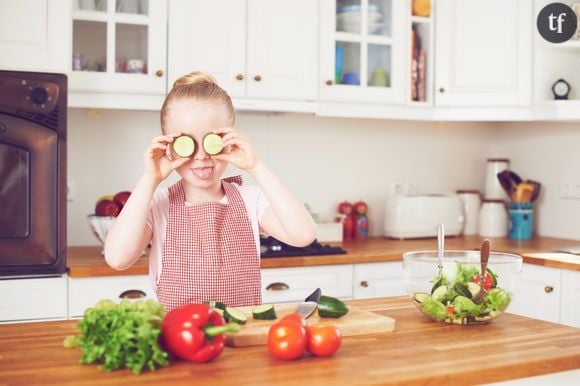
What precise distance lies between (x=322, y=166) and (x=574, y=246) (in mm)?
1262

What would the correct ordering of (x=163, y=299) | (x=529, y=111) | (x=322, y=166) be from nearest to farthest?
(x=163, y=299) < (x=529, y=111) < (x=322, y=166)

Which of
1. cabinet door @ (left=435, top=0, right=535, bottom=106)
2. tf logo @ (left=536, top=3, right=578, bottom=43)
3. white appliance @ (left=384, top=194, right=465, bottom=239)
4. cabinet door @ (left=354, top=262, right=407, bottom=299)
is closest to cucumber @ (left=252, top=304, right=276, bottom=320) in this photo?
cabinet door @ (left=354, top=262, right=407, bottom=299)

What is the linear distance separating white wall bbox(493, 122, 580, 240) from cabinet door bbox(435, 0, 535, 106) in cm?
44

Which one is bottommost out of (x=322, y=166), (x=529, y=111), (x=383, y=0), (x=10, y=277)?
(x=10, y=277)

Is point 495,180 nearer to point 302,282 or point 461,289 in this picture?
point 302,282

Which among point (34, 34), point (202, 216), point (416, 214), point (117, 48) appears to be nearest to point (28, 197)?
point (34, 34)

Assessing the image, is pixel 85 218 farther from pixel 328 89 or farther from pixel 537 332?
pixel 537 332

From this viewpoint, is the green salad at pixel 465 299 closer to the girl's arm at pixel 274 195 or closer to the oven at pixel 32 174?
the girl's arm at pixel 274 195

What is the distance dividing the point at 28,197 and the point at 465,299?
1694 millimetres

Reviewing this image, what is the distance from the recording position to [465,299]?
6.15 ft

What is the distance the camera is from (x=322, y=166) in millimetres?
4031

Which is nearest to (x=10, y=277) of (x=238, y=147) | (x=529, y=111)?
(x=238, y=147)

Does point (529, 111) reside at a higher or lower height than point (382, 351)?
higher

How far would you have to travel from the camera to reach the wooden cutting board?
1.63m
